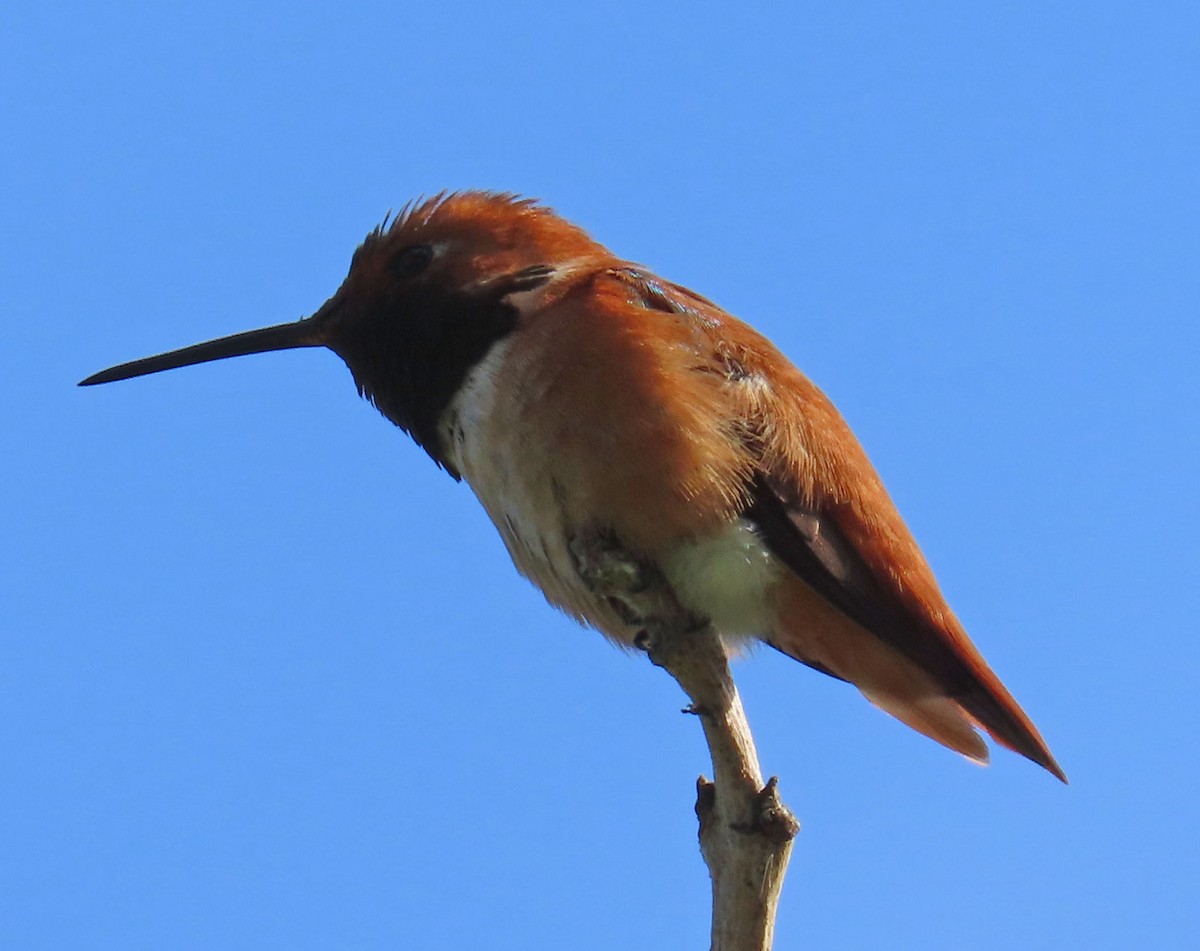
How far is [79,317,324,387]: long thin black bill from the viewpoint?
21.2 ft

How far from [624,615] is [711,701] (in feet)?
→ 2.74

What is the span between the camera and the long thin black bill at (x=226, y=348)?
254 inches

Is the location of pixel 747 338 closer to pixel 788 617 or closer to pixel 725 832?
pixel 788 617

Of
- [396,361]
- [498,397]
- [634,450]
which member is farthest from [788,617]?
[396,361]

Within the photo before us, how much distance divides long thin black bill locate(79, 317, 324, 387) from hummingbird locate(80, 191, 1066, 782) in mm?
538

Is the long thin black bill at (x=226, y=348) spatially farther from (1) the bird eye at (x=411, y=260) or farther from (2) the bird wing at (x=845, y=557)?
(2) the bird wing at (x=845, y=557)

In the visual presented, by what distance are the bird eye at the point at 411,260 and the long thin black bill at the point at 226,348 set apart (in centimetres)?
54

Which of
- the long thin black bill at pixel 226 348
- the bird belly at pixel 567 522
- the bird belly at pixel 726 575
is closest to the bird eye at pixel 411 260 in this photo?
the long thin black bill at pixel 226 348

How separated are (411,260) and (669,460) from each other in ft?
5.80

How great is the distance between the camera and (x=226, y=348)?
6.75 metres

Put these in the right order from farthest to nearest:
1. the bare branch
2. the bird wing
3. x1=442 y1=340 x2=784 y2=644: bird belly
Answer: the bird wing → x1=442 y1=340 x2=784 y2=644: bird belly → the bare branch

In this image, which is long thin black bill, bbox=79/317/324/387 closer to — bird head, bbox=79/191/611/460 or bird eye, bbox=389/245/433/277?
bird head, bbox=79/191/611/460

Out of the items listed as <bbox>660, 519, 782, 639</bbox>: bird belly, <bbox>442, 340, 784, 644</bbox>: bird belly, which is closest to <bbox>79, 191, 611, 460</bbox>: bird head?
<bbox>442, 340, 784, 644</bbox>: bird belly

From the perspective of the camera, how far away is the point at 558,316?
5.23m
